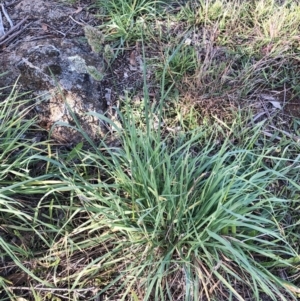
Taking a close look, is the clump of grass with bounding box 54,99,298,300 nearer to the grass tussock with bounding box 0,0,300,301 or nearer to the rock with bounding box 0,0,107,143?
the grass tussock with bounding box 0,0,300,301

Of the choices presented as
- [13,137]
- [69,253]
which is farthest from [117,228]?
[13,137]

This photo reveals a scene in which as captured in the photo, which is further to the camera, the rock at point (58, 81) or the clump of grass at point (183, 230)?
the rock at point (58, 81)

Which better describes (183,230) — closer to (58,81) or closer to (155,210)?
(155,210)

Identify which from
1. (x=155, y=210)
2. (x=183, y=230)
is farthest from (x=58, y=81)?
(x=183, y=230)

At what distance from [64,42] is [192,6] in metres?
0.84

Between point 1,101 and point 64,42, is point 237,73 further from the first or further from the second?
point 1,101

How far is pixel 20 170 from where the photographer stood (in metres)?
1.84

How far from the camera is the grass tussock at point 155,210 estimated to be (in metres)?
1.62

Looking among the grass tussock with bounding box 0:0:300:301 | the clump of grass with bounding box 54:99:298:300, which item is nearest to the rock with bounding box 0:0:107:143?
the grass tussock with bounding box 0:0:300:301

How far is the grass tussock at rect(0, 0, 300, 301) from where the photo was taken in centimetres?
162

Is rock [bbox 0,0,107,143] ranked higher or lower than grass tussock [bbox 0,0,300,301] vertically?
higher

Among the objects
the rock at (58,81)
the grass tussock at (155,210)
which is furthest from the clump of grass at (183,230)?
the rock at (58,81)

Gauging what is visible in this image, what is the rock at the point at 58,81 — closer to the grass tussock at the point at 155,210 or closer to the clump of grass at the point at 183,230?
the grass tussock at the point at 155,210

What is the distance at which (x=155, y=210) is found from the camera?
169 cm
